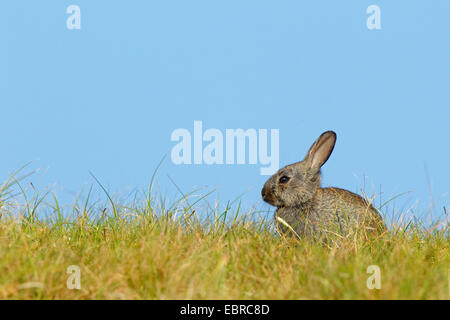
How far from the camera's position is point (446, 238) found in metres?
7.04

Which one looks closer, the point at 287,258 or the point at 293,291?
the point at 293,291

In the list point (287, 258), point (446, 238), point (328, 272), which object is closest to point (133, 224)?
point (287, 258)

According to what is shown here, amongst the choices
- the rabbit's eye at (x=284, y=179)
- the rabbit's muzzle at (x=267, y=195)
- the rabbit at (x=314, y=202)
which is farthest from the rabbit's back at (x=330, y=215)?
the rabbit's eye at (x=284, y=179)

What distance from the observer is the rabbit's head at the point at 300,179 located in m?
7.52

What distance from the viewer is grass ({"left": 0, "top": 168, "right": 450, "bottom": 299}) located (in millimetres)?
4402

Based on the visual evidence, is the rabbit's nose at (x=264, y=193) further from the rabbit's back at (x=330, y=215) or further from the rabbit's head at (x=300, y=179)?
the rabbit's back at (x=330, y=215)

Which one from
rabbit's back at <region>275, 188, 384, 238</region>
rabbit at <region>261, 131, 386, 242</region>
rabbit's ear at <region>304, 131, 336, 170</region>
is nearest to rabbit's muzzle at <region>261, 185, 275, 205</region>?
rabbit at <region>261, 131, 386, 242</region>

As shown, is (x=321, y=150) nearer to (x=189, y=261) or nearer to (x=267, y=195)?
(x=267, y=195)
